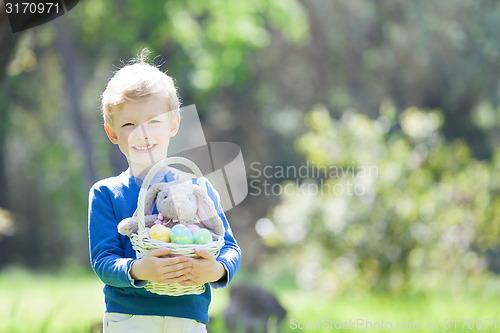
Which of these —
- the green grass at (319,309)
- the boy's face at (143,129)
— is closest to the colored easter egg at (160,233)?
the boy's face at (143,129)

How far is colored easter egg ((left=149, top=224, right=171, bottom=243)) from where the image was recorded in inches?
75.4

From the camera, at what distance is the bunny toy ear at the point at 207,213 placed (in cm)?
203

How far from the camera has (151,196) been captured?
2018 mm

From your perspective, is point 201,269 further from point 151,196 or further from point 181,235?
point 151,196

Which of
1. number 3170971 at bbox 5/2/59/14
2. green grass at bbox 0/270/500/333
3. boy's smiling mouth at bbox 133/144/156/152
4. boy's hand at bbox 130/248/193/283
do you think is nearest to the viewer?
boy's hand at bbox 130/248/193/283

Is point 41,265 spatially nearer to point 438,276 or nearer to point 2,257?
point 2,257

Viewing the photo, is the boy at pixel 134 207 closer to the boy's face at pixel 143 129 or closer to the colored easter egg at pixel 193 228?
the boy's face at pixel 143 129

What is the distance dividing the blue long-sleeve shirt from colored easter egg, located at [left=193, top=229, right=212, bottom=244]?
0.34ft

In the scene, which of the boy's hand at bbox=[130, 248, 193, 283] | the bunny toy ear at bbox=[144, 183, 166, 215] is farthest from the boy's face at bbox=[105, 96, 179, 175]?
the boy's hand at bbox=[130, 248, 193, 283]

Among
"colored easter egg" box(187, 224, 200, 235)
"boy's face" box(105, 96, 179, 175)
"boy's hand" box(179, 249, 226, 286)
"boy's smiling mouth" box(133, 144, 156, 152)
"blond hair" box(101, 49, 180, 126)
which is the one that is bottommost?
"boy's hand" box(179, 249, 226, 286)

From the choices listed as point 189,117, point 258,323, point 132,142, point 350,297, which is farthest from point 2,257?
point 132,142

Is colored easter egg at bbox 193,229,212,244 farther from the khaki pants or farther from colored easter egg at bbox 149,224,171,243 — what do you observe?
the khaki pants

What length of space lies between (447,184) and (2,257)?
31.8ft

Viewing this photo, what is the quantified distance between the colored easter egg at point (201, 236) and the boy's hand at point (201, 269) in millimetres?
49
